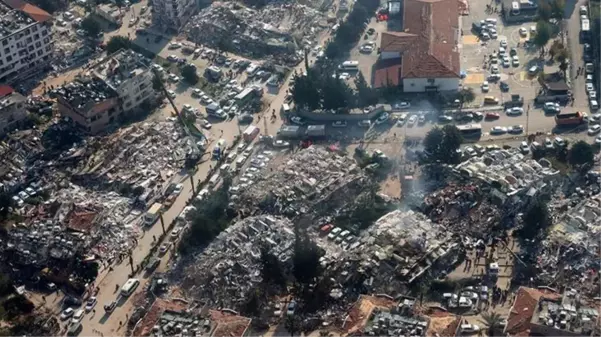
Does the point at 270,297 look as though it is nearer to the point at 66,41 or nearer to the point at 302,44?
the point at 302,44

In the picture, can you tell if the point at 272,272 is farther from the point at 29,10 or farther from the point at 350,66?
the point at 29,10

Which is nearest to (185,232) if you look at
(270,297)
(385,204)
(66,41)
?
(270,297)

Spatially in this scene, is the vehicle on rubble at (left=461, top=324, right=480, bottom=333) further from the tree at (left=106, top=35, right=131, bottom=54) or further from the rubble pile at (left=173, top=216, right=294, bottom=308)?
the tree at (left=106, top=35, right=131, bottom=54)

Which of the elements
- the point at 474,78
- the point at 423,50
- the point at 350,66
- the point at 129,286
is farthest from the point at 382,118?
the point at 129,286

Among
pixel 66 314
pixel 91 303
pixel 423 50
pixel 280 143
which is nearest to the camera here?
pixel 66 314

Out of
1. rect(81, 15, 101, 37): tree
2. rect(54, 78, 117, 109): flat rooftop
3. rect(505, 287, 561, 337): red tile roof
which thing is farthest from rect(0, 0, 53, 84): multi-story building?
rect(505, 287, 561, 337): red tile roof

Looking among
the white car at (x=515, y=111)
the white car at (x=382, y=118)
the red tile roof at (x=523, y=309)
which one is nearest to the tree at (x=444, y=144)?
the white car at (x=382, y=118)
